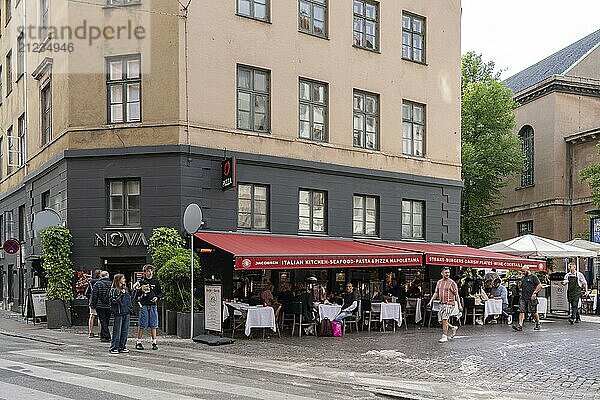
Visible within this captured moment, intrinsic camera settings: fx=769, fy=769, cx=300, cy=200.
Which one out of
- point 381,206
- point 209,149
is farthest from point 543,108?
point 209,149

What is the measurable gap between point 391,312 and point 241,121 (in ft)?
22.6

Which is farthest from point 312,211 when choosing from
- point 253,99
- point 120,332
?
point 120,332

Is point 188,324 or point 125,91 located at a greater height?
point 125,91

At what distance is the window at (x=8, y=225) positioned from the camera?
31.2 m

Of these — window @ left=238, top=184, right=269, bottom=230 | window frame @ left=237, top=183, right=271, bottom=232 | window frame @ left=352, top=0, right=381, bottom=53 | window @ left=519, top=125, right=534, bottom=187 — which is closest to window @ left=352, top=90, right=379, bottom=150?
window frame @ left=352, top=0, right=381, bottom=53

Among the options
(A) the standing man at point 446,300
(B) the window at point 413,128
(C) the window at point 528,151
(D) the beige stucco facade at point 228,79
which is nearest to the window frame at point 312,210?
(D) the beige stucco facade at point 228,79

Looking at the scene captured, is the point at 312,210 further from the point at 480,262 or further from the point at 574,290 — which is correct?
the point at 574,290

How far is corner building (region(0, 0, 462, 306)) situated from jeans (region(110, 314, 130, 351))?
5.61 m

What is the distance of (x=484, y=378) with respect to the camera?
1275cm

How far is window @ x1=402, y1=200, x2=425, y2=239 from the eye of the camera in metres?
26.3

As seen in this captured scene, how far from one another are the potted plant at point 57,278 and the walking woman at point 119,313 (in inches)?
227

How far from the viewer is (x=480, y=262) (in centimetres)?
2314

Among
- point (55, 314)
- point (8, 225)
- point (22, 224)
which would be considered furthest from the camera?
point (8, 225)

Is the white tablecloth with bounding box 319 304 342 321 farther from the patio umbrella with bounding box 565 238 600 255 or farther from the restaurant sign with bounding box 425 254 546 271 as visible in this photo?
the patio umbrella with bounding box 565 238 600 255
